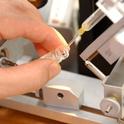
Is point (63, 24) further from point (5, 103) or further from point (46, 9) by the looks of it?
point (5, 103)

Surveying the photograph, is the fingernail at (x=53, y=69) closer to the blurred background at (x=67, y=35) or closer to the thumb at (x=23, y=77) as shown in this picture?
the thumb at (x=23, y=77)

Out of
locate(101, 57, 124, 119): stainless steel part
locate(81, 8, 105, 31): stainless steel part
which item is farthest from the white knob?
locate(81, 8, 105, 31): stainless steel part

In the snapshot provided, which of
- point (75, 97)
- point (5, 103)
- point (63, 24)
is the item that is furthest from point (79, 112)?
point (63, 24)

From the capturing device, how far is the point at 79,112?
0.58 metres

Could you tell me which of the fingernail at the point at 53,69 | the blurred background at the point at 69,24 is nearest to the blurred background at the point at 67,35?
the blurred background at the point at 69,24

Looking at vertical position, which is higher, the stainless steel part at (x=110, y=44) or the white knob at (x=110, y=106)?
the stainless steel part at (x=110, y=44)

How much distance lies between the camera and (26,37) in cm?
59

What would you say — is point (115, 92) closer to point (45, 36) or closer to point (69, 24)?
point (45, 36)

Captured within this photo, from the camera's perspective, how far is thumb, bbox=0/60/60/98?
0.46 m

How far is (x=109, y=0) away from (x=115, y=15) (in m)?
0.02

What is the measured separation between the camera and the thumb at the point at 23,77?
0.46 m

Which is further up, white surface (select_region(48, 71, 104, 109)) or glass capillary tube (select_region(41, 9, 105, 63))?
glass capillary tube (select_region(41, 9, 105, 63))

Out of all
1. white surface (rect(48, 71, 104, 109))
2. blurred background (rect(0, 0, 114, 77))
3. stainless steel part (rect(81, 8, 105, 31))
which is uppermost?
stainless steel part (rect(81, 8, 105, 31))

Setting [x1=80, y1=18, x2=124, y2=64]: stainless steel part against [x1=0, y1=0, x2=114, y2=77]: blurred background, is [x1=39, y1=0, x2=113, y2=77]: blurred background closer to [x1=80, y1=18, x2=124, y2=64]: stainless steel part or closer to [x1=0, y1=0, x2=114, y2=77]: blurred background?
[x1=0, y1=0, x2=114, y2=77]: blurred background
